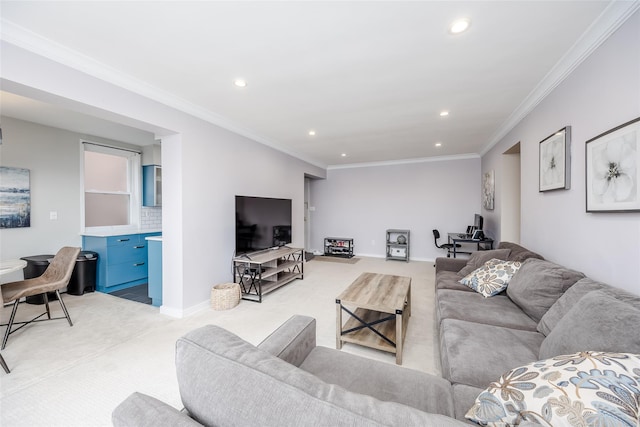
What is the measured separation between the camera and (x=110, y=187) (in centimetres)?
429

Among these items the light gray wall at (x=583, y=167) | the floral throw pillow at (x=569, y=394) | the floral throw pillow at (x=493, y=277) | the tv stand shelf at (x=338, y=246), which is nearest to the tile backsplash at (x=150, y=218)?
the tv stand shelf at (x=338, y=246)

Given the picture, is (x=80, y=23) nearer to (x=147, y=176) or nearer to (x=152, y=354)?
(x=152, y=354)

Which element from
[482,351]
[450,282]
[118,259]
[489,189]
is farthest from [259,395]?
[489,189]

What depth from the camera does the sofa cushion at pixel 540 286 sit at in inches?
68.4

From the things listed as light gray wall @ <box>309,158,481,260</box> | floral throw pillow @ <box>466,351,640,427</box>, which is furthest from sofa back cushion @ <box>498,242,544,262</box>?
light gray wall @ <box>309,158,481,260</box>

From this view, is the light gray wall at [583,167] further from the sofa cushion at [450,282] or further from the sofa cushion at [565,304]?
the sofa cushion at [450,282]

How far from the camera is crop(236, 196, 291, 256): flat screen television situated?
136 inches

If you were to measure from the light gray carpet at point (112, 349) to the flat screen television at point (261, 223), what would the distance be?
781 mm

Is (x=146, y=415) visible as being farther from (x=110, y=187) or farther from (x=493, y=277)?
(x=110, y=187)

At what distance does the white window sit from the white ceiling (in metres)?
1.00

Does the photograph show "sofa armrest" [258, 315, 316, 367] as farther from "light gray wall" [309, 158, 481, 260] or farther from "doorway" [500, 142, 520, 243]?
"light gray wall" [309, 158, 481, 260]

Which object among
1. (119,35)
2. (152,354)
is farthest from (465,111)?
(152,354)

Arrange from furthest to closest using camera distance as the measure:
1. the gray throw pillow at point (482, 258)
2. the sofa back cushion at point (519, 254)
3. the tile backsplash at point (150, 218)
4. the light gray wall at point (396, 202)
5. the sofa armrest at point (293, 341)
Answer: the light gray wall at point (396, 202) → the tile backsplash at point (150, 218) → the gray throw pillow at point (482, 258) → the sofa back cushion at point (519, 254) → the sofa armrest at point (293, 341)

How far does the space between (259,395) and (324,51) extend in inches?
85.4
